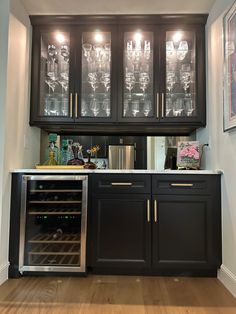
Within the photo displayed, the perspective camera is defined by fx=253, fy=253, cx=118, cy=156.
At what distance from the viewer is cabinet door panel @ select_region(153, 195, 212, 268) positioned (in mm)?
2221

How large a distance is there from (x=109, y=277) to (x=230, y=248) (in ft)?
3.45

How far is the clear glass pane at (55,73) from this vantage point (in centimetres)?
268

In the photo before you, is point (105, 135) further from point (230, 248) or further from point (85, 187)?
point (230, 248)

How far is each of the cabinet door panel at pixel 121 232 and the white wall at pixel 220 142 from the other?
661 mm

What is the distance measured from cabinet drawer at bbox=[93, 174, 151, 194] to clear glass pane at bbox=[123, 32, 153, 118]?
718 millimetres

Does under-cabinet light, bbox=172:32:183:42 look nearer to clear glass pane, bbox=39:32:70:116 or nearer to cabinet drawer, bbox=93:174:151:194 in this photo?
clear glass pane, bbox=39:32:70:116

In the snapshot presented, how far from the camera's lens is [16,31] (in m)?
2.35

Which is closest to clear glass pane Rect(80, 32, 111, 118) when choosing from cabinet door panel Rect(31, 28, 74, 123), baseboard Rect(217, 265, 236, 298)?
cabinet door panel Rect(31, 28, 74, 123)

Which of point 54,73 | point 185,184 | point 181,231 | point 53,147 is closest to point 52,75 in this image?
point 54,73

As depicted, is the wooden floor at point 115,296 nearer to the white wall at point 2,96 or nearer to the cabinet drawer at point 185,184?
the white wall at point 2,96

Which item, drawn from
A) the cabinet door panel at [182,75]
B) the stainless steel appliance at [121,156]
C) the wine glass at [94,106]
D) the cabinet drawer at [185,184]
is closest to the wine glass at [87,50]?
the wine glass at [94,106]

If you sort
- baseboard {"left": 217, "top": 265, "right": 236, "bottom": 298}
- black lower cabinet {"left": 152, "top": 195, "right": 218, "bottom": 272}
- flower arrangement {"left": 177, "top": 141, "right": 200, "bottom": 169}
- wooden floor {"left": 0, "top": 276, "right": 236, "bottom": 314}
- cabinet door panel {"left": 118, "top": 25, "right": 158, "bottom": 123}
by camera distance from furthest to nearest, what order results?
cabinet door panel {"left": 118, "top": 25, "right": 158, "bottom": 123} → flower arrangement {"left": 177, "top": 141, "right": 200, "bottom": 169} → black lower cabinet {"left": 152, "top": 195, "right": 218, "bottom": 272} → baseboard {"left": 217, "top": 265, "right": 236, "bottom": 298} → wooden floor {"left": 0, "top": 276, "right": 236, "bottom": 314}

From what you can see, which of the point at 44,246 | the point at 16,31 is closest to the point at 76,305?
the point at 44,246

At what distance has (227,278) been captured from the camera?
2.06 m
